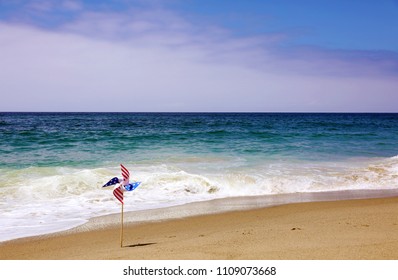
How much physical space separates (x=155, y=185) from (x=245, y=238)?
629 cm

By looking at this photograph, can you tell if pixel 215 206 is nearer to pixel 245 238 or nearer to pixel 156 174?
pixel 245 238

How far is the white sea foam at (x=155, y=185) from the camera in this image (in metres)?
8.84

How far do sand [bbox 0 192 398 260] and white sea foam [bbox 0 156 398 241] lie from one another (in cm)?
112

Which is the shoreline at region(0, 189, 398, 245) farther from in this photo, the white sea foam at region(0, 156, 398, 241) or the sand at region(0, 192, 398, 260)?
the white sea foam at region(0, 156, 398, 241)

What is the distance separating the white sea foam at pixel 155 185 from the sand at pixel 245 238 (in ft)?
3.69

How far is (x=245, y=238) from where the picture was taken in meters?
6.38

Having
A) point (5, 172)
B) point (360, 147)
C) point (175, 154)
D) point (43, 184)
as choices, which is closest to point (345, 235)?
point (43, 184)

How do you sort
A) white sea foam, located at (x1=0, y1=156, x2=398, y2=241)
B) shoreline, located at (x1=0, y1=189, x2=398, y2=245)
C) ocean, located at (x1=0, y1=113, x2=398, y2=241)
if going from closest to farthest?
1. shoreline, located at (x1=0, y1=189, x2=398, y2=245)
2. white sea foam, located at (x1=0, y1=156, x2=398, y2=241)
3. ocean, located at (x1=0, y1=113, x2=398, y2=241)

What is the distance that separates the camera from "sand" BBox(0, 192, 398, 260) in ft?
17.4

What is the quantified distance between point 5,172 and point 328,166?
14420mm

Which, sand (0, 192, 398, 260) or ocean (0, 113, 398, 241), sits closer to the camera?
sand (0, 192, 398, 260)

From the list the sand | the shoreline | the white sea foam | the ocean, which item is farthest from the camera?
the ocean

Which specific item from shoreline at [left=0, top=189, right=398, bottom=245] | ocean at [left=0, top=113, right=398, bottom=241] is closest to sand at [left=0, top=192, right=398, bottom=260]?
shoreline at [left=0, top=189, right=398, bottom=245]
